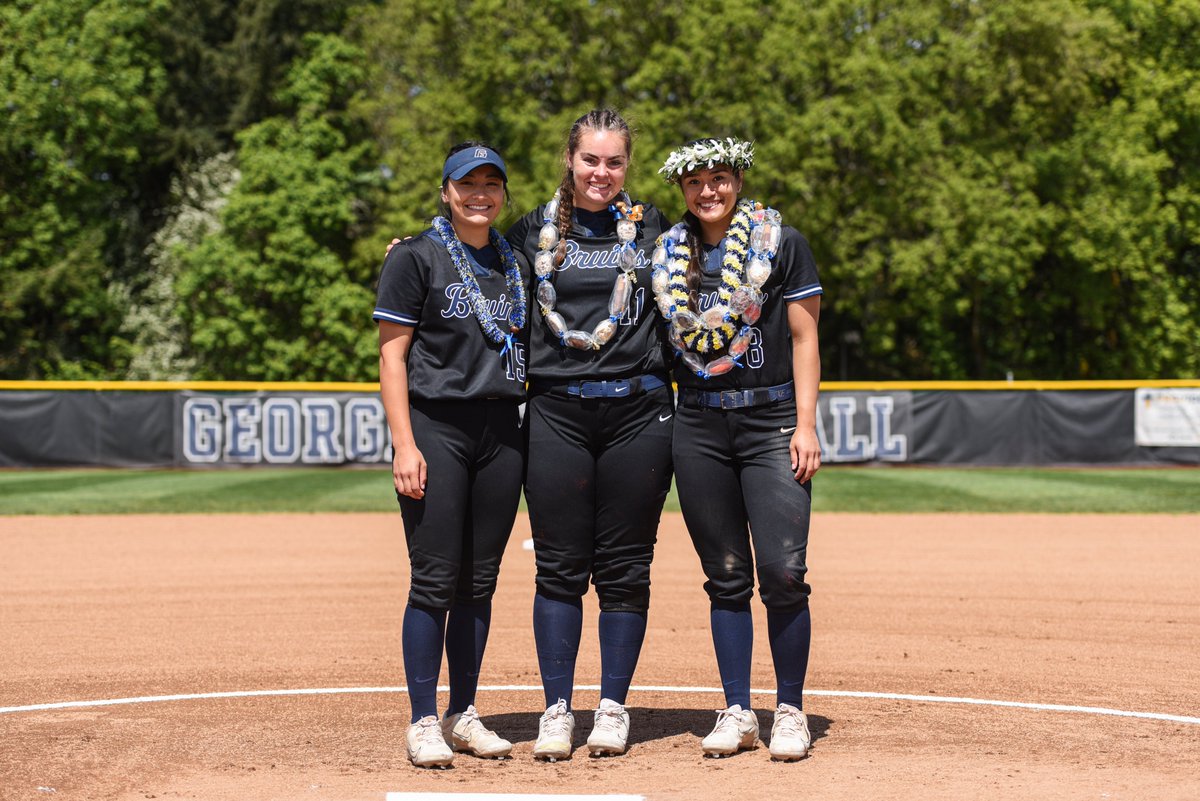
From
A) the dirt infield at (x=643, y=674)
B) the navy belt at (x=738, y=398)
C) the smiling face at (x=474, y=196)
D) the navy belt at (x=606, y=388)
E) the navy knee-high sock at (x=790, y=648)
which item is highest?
the smiling face at (x=474, y=196)

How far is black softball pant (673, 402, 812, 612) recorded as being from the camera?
16.6ft

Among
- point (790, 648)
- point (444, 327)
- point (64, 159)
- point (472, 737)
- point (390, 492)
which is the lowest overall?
point (390, 492)

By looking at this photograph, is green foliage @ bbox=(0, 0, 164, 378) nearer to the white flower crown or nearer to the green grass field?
the green grass field

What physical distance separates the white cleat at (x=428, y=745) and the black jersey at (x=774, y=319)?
1.53 m

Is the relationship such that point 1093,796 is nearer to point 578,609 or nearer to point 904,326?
point 578,609

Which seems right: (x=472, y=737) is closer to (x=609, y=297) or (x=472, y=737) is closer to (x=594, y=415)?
(x=594, y=415)

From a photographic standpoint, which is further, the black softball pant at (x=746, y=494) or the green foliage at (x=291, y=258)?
the green foliage at (x=291, y=258)

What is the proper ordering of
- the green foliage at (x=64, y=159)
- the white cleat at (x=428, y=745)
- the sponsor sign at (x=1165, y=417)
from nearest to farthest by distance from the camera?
the white cleat at (x=428, y=745), the sponsor sign at (x=1165, y=417), the green foliage at (x=64, y=159)

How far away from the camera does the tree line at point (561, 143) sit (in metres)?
34.6

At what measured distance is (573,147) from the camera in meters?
5.11

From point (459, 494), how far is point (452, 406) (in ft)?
1.04

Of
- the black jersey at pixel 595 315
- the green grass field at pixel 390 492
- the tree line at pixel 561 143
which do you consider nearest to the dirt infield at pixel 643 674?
the black jersey at pixel 595 315

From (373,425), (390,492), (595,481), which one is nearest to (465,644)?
(595,481)

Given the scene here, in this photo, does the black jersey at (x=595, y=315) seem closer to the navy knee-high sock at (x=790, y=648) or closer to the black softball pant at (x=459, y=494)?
the black softball pant at (x=459, y=494)
